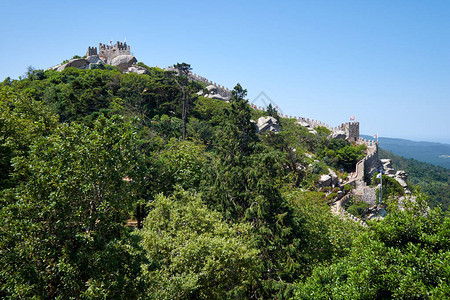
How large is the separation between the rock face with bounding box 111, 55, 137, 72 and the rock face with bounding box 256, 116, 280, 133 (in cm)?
2970

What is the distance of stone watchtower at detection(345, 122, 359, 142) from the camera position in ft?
188

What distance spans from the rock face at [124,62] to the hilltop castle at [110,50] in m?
7.08

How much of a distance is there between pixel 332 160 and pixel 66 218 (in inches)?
1663

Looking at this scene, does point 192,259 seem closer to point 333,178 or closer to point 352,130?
point 333,178

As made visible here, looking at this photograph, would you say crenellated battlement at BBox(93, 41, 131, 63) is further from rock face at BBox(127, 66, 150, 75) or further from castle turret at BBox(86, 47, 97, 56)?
rock face at BBox(127, 66, 150, 75)

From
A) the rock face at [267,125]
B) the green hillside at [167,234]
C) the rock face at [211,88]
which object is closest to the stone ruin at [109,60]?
the rock face at [211,88]

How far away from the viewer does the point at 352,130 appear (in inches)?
2274

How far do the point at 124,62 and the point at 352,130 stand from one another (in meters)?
46.5

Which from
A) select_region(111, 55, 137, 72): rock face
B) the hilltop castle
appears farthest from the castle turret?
select_region(111, 55, 137, 72): rock face

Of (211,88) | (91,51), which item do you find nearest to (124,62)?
(91,51)

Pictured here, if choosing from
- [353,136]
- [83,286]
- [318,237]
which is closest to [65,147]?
[83,286]

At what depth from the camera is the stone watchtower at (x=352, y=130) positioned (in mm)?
57294

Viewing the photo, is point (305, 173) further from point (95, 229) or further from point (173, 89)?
point (95, 229)

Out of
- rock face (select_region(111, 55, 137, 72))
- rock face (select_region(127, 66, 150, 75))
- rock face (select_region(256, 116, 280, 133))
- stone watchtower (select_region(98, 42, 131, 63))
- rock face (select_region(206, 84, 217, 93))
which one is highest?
stone watchtower (select_region(98, 42, 131, 63))
